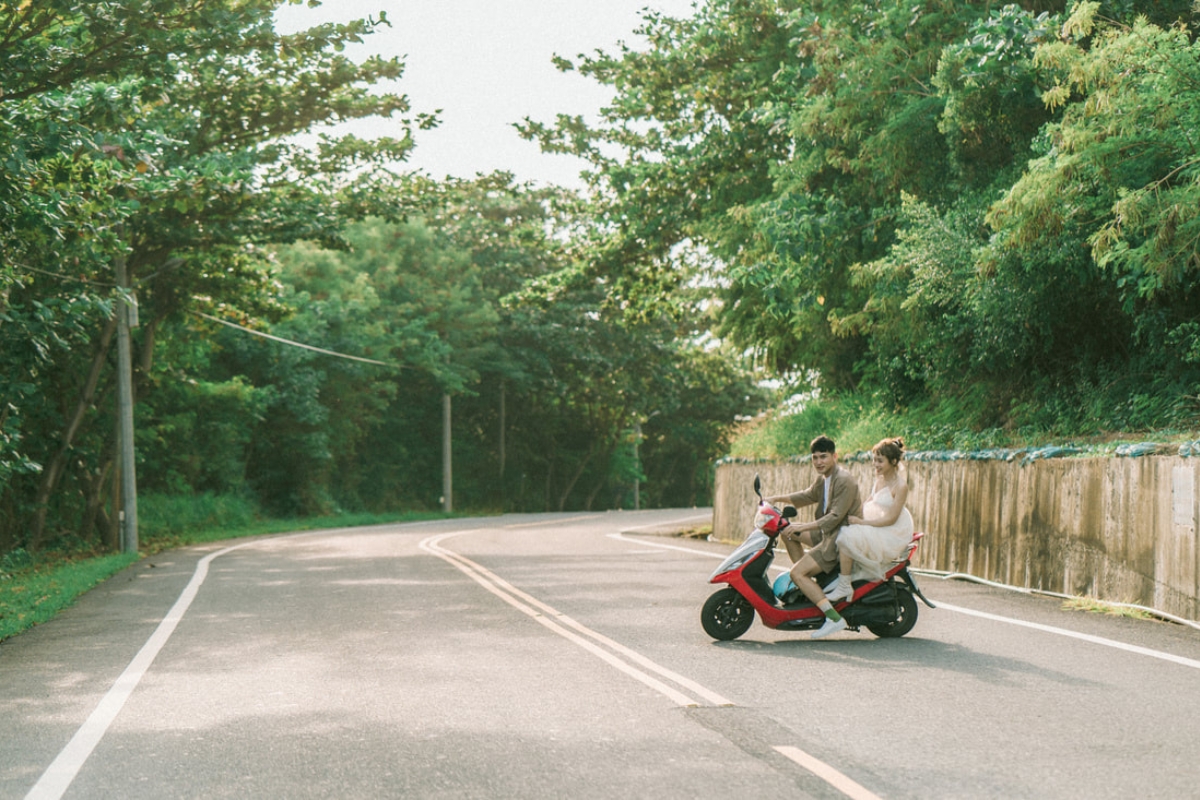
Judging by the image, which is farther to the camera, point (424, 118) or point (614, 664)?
point (424, 118)

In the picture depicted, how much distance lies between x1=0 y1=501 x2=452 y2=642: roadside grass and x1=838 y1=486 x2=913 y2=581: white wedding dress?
7742mm

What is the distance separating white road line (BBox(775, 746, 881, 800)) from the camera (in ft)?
18.9

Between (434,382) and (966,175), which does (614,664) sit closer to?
(966,175)

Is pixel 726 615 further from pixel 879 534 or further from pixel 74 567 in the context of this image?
pixel 74 567

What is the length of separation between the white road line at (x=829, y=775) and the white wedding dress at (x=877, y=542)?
4.07m

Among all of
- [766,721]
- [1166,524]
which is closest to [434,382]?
[1166,524]

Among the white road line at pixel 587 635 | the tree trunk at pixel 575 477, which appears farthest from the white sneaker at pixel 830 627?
the tree trunk at pixel 575 477

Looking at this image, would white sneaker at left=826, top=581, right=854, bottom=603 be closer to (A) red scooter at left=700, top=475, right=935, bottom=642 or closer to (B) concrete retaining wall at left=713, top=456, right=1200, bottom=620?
(A) red scooter at left=700, top=475, right=935, bottom=642

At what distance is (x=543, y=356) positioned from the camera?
55500 mm

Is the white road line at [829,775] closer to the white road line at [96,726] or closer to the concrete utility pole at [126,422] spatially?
the white road line at [96,726]

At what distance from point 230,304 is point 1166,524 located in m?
23.5

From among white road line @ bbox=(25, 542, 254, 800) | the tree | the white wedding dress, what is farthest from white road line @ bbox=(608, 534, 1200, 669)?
the tree

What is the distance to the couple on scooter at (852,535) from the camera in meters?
10.6

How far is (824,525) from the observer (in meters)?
10.7
